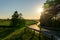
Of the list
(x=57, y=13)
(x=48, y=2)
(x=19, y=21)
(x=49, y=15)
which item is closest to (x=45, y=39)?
(x=57, y=13)

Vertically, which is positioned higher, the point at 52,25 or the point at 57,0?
the point at 57,0

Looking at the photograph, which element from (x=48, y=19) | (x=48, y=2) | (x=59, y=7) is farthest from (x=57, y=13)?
(x=48, y=2)

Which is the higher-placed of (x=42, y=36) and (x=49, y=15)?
(x=49, y=15)

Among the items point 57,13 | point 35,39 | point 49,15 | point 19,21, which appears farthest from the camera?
point 19,21

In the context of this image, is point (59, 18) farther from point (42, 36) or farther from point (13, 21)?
point (13, 21)

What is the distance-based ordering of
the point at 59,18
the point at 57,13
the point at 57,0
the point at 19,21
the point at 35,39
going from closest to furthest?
the point at 35,39
the point at 59,18
the point at 57,13
the point at 57,0
the point at 19,21

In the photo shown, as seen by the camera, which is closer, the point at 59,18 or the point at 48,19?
the point at 59,18

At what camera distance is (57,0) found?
49000 millimetres

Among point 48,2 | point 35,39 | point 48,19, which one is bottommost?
point 35,39

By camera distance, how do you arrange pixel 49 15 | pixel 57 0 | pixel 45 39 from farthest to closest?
pixel 57 0 < pixel 49 15 < pixel 45 39

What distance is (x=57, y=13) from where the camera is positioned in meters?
41.2

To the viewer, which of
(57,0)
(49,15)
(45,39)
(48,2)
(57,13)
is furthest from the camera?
(48,2)

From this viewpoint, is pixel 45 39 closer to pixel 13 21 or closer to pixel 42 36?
pixel 42 36

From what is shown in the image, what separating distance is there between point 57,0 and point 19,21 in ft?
157
